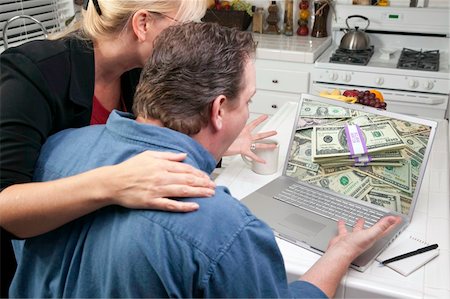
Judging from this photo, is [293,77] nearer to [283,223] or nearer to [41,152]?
[283,223]

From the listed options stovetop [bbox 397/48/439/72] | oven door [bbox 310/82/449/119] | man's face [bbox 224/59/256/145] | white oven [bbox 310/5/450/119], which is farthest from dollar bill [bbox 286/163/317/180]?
stovetop [bbox 397/48/439/72]

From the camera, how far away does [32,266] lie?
89 cm

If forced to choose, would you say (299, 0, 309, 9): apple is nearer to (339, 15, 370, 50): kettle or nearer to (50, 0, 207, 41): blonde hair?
(339, 15, 370, 50): kettle

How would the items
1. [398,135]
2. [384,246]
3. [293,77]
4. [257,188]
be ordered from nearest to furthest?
[384,246], [398,135], [257,188], [293,77]

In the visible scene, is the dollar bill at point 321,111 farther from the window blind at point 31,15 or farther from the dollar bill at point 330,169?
the window blind at point 31,15

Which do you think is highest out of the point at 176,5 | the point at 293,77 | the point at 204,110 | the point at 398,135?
the point at 176,5

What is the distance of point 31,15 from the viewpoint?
2891 mm

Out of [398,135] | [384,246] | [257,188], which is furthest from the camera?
[257,188]

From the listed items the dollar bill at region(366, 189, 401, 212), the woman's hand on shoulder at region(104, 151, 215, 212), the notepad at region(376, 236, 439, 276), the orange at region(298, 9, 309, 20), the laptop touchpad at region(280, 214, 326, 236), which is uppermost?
the orange at region(298, 9, 309, 20)

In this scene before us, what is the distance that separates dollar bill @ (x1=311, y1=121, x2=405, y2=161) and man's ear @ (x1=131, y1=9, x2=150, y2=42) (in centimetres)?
58

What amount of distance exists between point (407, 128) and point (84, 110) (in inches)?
35.0

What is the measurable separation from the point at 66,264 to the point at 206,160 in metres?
0.32

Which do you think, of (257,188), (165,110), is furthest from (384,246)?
(165,110)

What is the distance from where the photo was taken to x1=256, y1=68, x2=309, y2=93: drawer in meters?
3.22
